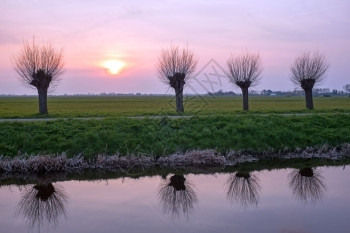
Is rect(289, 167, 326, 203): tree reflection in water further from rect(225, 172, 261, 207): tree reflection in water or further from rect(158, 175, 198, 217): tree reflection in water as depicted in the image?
rect(158, 175, 198, 217): tree reflection in water

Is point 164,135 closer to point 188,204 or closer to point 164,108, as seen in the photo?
point 188,204

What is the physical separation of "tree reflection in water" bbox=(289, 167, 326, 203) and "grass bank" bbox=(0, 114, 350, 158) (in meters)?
3.01

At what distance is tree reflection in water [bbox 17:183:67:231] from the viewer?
9.73 m

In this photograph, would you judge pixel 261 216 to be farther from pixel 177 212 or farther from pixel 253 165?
pixel 253 165

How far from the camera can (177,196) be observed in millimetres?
11625

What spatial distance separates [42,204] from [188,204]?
427 cm

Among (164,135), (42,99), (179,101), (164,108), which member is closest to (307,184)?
(164,135)

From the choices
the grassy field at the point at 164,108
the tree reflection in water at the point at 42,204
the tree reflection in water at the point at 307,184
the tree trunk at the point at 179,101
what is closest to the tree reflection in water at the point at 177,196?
the tree reflection in water at the point at 42,204

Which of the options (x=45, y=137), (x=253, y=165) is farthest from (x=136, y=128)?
(x=253, y=165)

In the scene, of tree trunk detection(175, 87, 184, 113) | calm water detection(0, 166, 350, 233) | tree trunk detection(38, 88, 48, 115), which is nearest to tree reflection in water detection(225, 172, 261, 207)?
calm water detection(0, 166, 350, 233)

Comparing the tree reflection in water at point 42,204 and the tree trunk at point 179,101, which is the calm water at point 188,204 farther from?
the tree trunk at point 179,101

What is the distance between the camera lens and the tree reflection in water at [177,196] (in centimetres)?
1036

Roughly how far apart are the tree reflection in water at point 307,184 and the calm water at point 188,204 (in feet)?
0.10

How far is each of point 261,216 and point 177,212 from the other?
87.0 inches
